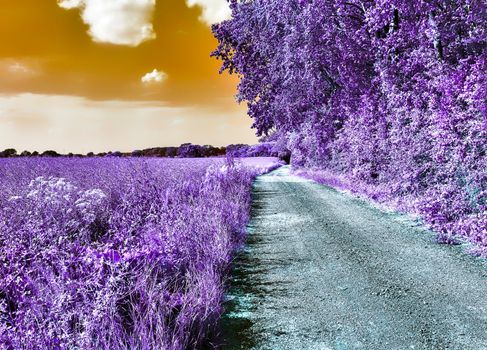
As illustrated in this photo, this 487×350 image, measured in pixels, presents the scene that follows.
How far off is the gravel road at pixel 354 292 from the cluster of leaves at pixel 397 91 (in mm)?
1257

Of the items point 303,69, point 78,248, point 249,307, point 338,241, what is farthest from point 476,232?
point 303,69

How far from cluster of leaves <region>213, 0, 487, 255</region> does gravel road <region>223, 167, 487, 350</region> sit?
126 cm

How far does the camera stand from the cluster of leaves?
8555 millimetres

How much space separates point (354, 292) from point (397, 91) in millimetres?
8392

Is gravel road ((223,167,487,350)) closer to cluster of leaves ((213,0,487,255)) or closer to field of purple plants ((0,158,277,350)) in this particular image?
field of purple plants ((0,158,277,350))

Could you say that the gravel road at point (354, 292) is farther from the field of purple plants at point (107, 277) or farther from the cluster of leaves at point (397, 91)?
the cluster of leaves at point (397, 91)

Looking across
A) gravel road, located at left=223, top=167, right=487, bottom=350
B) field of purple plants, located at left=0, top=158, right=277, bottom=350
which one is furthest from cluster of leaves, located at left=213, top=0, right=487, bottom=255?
field of purple plants, located at left=0, top=158, right=277, bottom=350

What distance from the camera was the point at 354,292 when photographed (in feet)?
16.0

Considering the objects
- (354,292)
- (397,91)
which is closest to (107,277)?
(354,292)

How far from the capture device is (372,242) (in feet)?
24.3

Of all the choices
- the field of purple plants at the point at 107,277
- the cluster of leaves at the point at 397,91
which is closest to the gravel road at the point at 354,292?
the field of purple plants at the point at 107,277

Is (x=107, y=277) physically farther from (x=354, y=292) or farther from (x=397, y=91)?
(x=397, y=91)

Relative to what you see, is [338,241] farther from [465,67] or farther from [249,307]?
[465,67]

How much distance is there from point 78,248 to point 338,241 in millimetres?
4702
